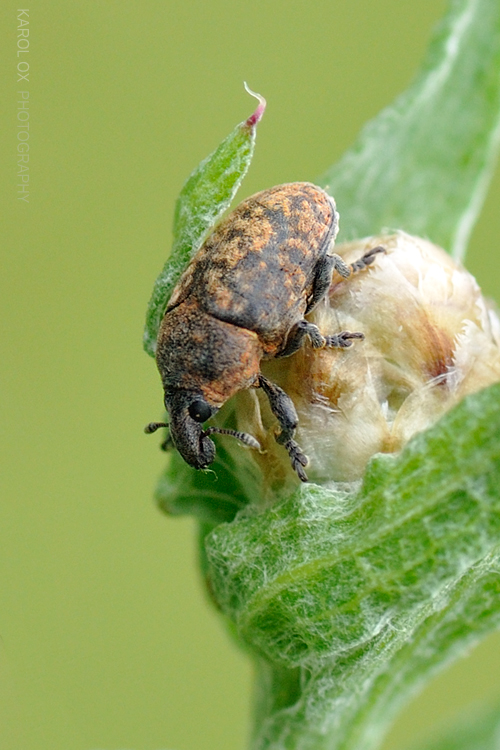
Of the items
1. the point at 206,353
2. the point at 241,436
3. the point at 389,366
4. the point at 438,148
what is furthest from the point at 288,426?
the point at 438,148

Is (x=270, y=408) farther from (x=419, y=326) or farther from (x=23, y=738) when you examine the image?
(x=23, y=738)

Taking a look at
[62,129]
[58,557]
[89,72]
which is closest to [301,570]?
[58,557]

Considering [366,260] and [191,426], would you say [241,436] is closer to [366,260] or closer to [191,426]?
[191,426]

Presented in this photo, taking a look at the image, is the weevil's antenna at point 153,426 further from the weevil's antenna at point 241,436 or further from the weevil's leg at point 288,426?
the weevil's leg at point 288,426

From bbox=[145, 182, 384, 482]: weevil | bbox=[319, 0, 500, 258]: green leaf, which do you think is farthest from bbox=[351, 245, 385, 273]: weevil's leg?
bbox=[319, 0, 500, 258]: green leaf

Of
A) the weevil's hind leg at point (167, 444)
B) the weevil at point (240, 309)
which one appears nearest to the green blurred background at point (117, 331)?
the weevil's hind leg at point (167, 444)
